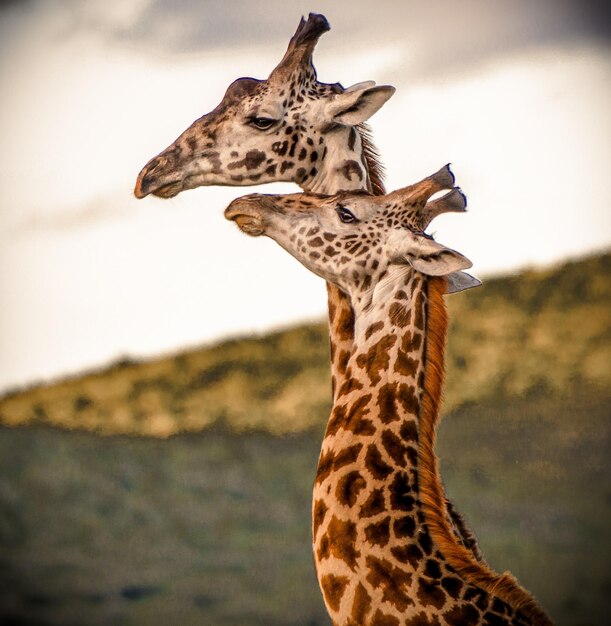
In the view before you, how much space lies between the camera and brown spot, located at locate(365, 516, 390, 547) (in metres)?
2.86

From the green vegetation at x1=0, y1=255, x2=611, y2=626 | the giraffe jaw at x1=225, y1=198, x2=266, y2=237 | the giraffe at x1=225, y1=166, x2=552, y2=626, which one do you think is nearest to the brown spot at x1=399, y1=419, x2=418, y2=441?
the giraffe at x1=225, y1=166, x2=552, y2=626

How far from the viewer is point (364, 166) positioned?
13.2ft

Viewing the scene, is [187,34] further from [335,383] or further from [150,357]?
[335,383]

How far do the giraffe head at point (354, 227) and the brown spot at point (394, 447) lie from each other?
0.40 meters

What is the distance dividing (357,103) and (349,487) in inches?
54.5

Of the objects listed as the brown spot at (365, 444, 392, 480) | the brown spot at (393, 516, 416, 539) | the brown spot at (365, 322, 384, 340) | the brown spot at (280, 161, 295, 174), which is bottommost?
the brown spot at (393, 516, 416, 539)

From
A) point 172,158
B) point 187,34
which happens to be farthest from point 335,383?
point 187,34

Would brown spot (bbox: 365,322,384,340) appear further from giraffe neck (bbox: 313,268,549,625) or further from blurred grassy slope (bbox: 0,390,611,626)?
blurred grassy slope (bbox: 0,390,611,626)

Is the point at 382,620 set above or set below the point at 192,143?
below

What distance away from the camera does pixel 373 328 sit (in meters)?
3.21

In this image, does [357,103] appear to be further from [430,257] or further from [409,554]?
[409,554]

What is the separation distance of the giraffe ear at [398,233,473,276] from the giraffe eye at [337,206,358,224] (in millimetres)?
200

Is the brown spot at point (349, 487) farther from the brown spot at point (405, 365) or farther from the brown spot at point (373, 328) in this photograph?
the brown spot at point (373, 328)

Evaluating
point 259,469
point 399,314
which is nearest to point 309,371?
point 259,469
